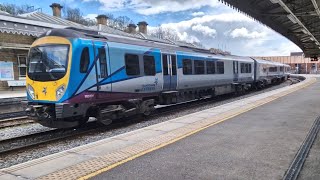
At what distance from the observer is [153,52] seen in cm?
1414

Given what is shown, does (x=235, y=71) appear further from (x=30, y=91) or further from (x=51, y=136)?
(x=30, y=91)

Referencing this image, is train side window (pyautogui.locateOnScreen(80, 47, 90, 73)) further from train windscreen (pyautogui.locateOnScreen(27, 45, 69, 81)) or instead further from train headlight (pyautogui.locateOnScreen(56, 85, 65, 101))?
train headlight (pyautogui.locateOnScreen(56, 85, 65, 101))

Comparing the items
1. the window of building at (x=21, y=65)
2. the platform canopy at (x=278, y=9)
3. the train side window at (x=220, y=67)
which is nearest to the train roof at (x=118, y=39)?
the train side window at (x=220, y=67)

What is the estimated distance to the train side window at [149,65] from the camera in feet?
44.6

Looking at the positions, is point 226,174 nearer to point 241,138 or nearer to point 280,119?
point 241,138

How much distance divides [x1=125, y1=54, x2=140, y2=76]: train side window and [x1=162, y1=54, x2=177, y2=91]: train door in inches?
82.3

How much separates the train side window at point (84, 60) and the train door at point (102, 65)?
0.41 metres

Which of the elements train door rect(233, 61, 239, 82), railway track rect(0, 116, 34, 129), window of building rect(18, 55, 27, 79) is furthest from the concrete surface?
window of building rect(18, 55, 27, 79)

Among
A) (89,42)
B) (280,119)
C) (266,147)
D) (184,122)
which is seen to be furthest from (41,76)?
(280,119)

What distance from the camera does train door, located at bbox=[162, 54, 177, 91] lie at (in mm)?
15086

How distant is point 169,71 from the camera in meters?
15.4

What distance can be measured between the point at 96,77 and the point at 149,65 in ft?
10.9

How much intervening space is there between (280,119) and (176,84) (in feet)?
18.6

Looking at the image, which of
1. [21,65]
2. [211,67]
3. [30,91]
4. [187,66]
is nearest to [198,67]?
[187,66]
